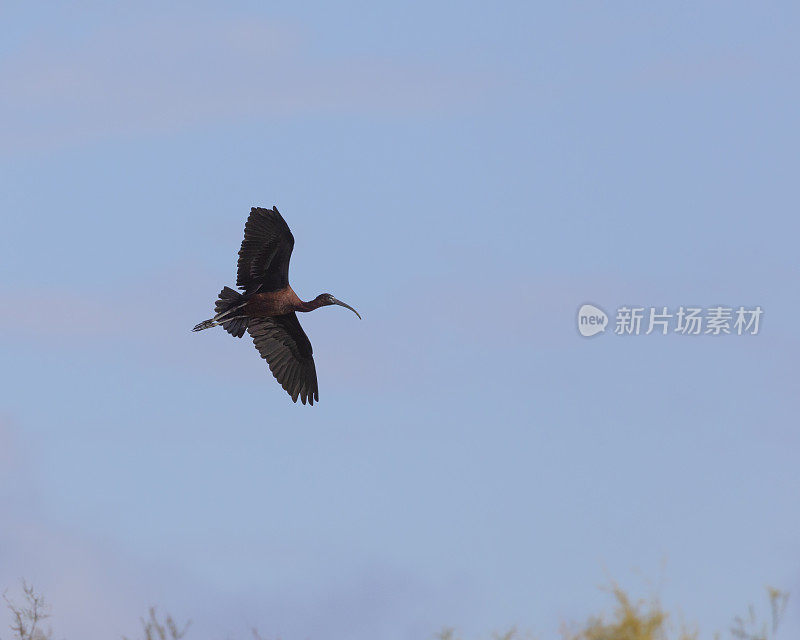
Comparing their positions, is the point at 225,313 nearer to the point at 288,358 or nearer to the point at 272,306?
the point at 272,306

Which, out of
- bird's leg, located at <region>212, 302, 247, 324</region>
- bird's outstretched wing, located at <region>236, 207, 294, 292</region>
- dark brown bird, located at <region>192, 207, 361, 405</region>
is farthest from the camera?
bird's leg, located at <region>212, 302, 247, 324</region>

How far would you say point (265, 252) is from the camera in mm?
15469

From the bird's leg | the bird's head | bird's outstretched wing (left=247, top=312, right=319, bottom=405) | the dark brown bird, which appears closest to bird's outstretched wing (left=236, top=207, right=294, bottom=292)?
the dark brown bird

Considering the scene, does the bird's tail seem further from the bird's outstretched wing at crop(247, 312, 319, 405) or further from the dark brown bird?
the bird's outstretched wing at crop(247, 312, 319, 405)

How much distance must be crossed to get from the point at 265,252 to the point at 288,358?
244 centimetres

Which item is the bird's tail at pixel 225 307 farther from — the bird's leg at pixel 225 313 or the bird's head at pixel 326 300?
the bird's head at pixel 326 300

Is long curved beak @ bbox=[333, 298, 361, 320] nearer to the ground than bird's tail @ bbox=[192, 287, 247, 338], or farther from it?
farther from it

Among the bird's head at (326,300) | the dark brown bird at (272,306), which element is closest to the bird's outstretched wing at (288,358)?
the dark brown bird at (272,306)

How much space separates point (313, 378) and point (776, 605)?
1003 centimetres

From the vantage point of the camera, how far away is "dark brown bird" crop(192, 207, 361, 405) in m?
15.3

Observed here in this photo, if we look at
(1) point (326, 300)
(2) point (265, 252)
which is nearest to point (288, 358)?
(1) point (326, 300)

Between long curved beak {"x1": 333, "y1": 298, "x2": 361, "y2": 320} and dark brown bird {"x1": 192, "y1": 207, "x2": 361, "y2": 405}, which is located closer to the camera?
dark brown bird {"x1": 192, "y1": 207, "x2": 361, "y2": 405}

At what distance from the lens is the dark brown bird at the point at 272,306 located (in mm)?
15289

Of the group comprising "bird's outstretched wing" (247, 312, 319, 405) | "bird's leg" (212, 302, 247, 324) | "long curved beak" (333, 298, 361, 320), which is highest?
"long curved beak" (333, 298, 361, 320)
